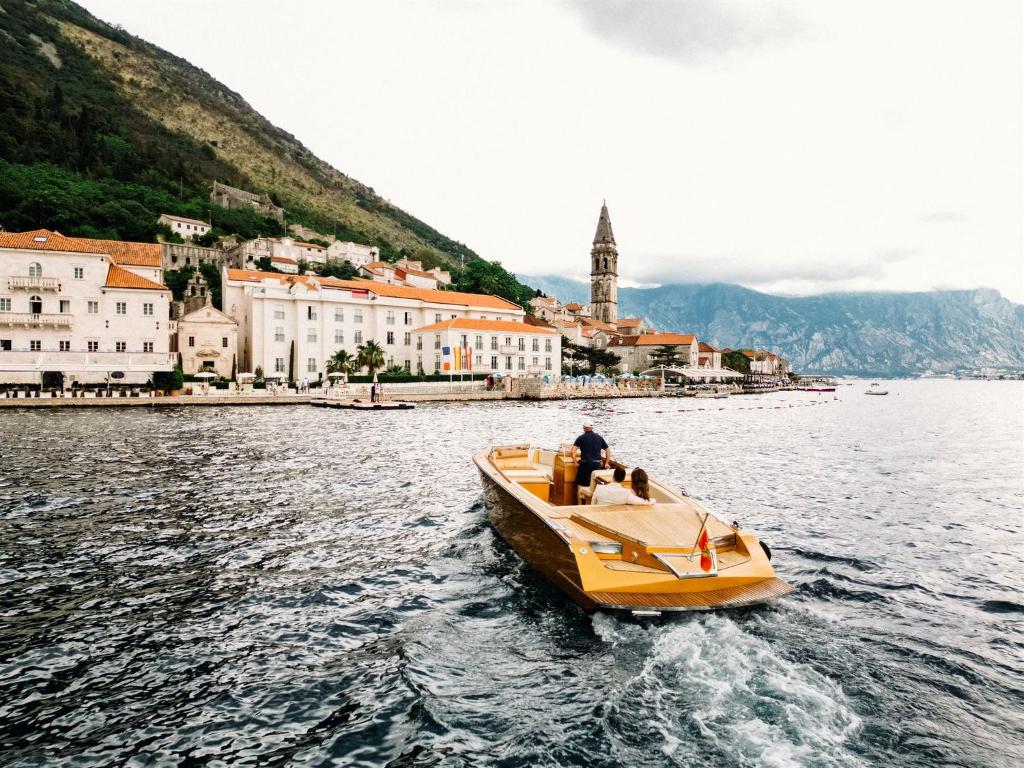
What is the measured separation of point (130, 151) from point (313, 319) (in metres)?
73.2

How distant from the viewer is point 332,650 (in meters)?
6.63

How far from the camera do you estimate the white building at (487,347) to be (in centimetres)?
6950

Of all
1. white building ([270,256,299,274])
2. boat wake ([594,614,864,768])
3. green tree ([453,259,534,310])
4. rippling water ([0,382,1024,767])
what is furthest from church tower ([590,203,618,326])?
boat wake ([594,614,864,768])

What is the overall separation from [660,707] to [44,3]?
227 meters

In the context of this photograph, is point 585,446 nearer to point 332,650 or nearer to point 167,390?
point 332,650

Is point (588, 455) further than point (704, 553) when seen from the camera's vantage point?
Yes

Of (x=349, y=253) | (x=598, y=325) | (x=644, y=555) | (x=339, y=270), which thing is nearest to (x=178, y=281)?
(x=339, y=270)

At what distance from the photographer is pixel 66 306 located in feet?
170

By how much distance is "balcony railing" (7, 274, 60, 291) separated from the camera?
49844mm

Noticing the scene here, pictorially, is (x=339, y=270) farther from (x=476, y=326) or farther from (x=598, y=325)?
(x=598, y=325)

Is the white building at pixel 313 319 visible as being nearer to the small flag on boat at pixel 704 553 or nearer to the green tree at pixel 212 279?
the green tree at pixel 212 279

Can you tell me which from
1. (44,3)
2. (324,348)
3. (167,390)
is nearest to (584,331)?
(324,348)

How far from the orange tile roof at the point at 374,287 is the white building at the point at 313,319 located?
12 centimetres

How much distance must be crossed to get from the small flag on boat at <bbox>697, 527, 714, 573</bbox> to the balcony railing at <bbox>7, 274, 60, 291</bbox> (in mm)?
63431
